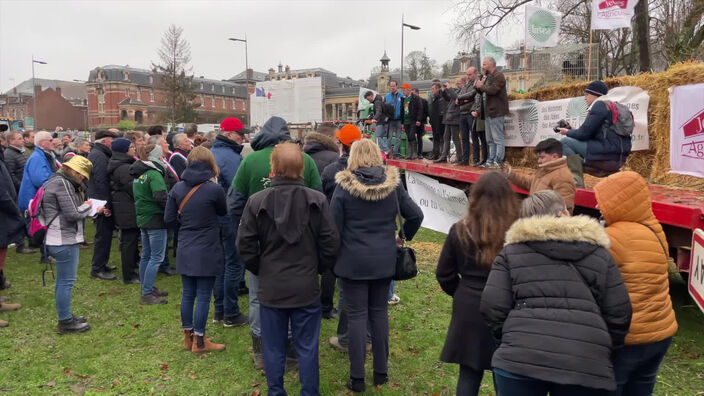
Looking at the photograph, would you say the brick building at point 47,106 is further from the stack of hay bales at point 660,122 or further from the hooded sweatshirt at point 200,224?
the stack of hay bales at point 660,122

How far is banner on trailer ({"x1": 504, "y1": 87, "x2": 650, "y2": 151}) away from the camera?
7027mm

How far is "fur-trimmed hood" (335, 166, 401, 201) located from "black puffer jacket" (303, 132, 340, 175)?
149 centimetres

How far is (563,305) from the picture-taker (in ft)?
7.50

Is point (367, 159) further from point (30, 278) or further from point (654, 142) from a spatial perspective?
point (30, 278)

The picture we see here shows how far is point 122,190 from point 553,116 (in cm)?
728

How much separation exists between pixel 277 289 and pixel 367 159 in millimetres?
1285

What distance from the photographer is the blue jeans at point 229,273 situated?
5344 millimetres

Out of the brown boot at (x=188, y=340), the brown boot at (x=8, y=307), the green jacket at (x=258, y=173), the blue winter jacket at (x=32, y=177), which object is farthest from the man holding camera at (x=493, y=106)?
the brown boot at (x=8, y=307)

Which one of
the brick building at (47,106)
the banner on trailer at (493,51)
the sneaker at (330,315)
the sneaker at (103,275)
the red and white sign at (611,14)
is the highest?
the brick building at (47,106)

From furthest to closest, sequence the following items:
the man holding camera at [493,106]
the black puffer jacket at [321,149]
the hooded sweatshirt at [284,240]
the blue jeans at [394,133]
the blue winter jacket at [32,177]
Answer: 1. the blue jeans at [394,133]
2. the man holding camera at [493,106]
3. the blue winter jacket at [32,177]
4. the black puffer jacket at [321,149]
5. the hooded sweatshirt at [284,240]

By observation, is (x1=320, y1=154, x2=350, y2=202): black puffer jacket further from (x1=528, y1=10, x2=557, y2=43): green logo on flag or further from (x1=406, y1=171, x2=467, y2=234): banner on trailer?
(x1=528, y1=10, x2=557, y2=43): green logo on flag

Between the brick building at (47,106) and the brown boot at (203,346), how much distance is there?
84816 mm

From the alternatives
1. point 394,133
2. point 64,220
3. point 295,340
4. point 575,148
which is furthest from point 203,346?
point 394,133

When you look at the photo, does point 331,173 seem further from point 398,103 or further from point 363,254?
point 398,103
